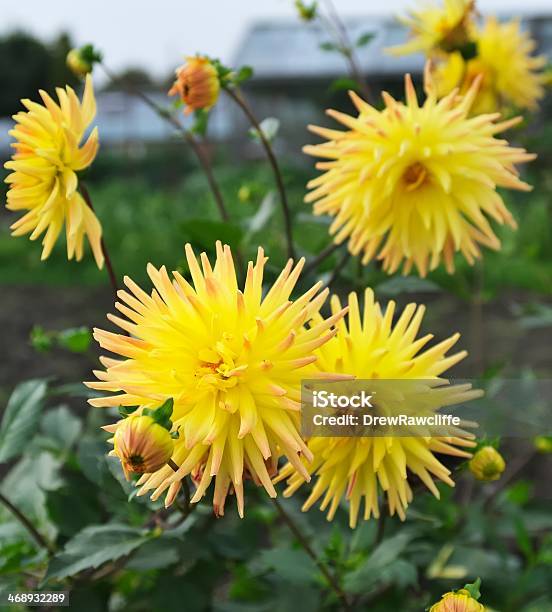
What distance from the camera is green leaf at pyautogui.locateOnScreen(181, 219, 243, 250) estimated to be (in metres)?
0.95

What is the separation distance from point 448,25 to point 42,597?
3.37 feet

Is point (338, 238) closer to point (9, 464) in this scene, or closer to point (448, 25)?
point (448, 25)

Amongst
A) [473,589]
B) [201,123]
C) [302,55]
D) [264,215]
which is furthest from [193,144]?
[302,55]

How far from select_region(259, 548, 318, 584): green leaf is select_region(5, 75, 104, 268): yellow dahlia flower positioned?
1.60 ft

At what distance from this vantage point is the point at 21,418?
0.99m

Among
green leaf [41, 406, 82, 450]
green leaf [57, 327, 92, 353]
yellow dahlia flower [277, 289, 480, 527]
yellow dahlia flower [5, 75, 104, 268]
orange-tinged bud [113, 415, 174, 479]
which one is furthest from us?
green leaf [41, 406, 82, 450]

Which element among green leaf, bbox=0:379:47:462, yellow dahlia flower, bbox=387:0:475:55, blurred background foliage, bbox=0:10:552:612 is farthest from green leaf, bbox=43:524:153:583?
yellow dahlia flower, bbox=387:0:475:55

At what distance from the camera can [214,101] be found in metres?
0.90

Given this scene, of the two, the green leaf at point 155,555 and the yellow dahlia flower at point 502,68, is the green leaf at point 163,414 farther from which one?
the yellow dahlia flower at point 502,68

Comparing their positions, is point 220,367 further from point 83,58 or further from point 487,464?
point 83,58

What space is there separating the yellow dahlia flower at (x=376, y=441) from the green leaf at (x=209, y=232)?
0.32m

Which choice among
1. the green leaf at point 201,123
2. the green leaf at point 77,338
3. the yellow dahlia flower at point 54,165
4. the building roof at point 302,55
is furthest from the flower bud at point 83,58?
the building roof at point 302,55

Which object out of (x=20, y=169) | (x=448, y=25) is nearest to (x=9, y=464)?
(x=20, y=169)

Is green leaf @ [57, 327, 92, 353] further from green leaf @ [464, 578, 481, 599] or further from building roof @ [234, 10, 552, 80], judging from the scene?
building roof @ [234, 10, 552, 80]
